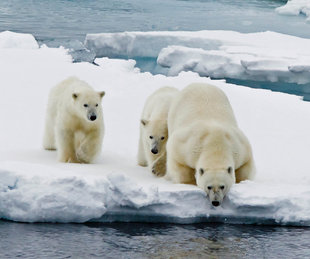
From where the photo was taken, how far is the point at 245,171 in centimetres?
495

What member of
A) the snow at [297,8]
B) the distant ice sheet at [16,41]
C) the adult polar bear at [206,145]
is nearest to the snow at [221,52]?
the distant ice sheet at [16,41]

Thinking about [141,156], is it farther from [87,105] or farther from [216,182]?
[216,182]

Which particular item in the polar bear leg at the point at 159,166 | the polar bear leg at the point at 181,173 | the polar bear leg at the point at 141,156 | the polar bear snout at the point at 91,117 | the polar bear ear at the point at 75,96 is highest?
the polar bear ear at the point at 75,96

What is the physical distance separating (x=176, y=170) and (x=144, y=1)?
111 feet

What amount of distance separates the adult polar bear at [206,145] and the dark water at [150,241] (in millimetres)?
278

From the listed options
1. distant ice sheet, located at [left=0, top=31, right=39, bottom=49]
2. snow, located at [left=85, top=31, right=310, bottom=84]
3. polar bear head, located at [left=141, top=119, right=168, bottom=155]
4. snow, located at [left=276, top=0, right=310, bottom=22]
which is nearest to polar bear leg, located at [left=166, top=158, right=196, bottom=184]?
polar bear head, located at [left=141, top=119, right=168, bottom=155]

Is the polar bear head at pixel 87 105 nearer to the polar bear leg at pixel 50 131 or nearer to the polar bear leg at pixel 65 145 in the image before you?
the polar bear leg at pixel 65 145

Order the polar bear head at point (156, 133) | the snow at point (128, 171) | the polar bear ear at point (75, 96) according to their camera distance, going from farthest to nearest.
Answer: the polar bear ear at point (75, 96)
the polar bear head at point (156, 133)
the snow at point (128, 171)

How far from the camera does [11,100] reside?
8594 millimetres

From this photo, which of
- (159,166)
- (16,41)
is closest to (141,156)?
(159,166)

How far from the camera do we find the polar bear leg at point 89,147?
5.81 m

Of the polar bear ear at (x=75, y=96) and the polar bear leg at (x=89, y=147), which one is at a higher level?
the polar bear ear at (x=75, y=96)

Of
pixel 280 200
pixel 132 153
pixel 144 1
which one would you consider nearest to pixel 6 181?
pixel 280 200

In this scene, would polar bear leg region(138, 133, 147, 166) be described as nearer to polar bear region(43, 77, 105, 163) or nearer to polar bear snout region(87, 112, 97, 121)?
polar bear region(43, 77, 105, 163)
